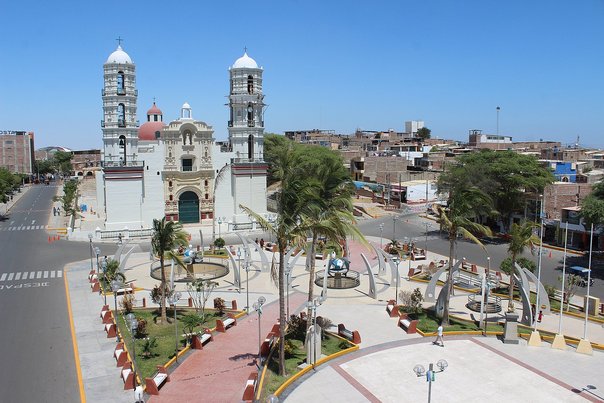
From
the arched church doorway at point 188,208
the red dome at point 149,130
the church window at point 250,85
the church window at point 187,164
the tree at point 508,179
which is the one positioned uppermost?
the church window at point 250,85

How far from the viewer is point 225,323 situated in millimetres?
25547

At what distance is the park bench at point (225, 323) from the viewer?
25.1 metres

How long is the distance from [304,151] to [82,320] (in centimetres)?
5682

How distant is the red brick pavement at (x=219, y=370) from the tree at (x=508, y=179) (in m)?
31.5

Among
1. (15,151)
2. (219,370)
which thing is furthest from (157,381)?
(15,151)

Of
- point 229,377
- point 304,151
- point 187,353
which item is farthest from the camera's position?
point 304,151

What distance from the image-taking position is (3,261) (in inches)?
1633

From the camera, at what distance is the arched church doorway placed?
2195 inches

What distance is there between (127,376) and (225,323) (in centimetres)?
657

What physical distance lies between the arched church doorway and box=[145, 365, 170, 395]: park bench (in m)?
36.8

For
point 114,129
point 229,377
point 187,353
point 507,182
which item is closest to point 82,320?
point 187,353

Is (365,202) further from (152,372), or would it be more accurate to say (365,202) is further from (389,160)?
(152,372)

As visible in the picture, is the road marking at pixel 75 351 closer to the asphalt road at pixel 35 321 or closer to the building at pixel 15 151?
the asphalt road at pixel 35 321

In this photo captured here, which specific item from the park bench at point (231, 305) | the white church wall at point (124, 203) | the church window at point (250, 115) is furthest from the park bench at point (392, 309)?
the church window at point (250, 115)
